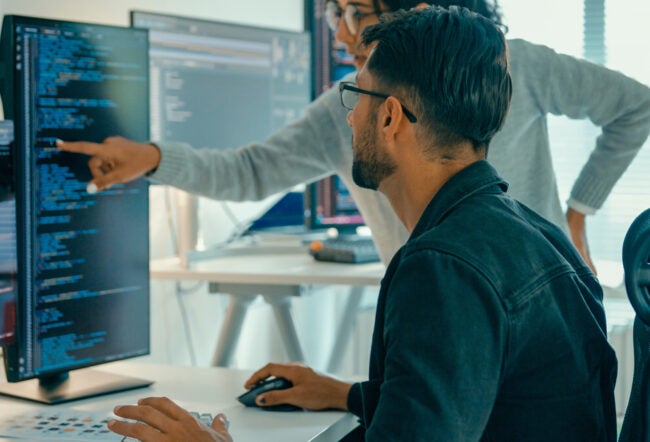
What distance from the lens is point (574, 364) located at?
1053 mm

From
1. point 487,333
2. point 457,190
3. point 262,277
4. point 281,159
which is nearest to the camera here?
point 487,333

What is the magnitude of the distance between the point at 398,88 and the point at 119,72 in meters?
0.55

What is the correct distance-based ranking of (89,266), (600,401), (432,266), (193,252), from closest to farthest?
(432,266), (600,401), (89,266), (193,252)

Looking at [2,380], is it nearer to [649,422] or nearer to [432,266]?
[432,266]

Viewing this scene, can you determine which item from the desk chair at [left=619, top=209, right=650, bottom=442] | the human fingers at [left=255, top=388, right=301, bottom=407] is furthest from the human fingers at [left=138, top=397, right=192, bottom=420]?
A: the desk chair at [left=619, top=209, right=650, bottom=442]

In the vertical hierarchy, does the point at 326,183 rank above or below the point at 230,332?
above

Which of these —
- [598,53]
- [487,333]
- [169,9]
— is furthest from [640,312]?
[598,53]

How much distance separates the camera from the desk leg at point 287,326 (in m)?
2.53

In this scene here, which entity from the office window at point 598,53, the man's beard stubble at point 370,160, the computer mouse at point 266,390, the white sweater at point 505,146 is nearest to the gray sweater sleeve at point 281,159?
the white sweater at point 505,146

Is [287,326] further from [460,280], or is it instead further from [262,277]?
[460,280]

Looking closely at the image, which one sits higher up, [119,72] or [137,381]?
[119,72]

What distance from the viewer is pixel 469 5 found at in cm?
180

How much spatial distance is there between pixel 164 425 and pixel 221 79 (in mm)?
1582

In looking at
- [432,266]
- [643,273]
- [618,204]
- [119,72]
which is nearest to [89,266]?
[119,72]
